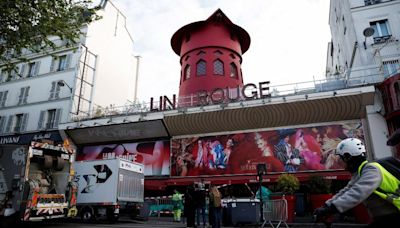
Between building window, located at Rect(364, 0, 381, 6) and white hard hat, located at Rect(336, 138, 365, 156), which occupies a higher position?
building window, located at Rect(364, 0, 381, 6)

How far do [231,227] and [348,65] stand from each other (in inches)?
637

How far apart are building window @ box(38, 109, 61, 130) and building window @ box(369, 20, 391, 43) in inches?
877

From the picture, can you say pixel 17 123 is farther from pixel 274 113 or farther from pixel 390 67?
pixel 390 67

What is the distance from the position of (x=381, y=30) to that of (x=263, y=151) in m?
10.0

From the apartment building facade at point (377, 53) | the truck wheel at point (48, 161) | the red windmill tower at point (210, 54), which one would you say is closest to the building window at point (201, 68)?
the red windmill tower at point (210, 54)

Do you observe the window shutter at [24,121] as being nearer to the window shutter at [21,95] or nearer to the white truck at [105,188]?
the window shutter at [21,95]

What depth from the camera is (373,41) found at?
17734 mm

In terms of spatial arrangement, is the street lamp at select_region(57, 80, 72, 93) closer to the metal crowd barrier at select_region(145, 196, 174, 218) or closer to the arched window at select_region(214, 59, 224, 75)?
the arched window at select_region(214, 59, 224, 75)

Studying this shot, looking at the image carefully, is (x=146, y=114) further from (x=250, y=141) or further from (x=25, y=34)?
(x=25, y=34)

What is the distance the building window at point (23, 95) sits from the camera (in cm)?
2541

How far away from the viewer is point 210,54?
23469mm

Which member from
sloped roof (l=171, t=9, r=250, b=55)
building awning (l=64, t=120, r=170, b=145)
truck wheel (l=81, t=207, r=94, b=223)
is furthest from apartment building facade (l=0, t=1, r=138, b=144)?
truck wheel (l=81, t=207, r=94, b=223)

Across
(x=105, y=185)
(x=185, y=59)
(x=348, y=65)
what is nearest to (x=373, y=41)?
(x=348, y=65)

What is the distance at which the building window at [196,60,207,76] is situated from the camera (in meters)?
23.1
